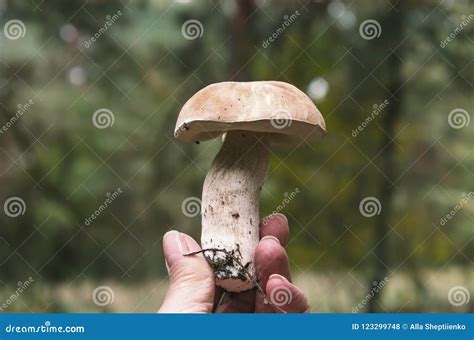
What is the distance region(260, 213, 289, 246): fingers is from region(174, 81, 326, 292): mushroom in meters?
0.18

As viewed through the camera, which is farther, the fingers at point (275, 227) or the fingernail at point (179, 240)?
the fingers at point (275, 227)

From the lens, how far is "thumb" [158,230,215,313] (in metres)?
1.72

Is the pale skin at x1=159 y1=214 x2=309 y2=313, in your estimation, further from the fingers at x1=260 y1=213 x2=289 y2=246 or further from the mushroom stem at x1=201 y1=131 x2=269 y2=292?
the fingers at x1=260 y1=213 x2=289 y2=246

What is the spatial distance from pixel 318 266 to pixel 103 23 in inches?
78.3

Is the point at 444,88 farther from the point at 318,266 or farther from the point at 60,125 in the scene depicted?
the point at 60,125

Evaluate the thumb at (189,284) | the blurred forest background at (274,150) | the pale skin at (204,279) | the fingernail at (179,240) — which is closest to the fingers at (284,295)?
the pale skin at (204,279)

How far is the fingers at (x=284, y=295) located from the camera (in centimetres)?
174

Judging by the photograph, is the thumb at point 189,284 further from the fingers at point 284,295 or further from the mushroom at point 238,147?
the fingers at point 284,295

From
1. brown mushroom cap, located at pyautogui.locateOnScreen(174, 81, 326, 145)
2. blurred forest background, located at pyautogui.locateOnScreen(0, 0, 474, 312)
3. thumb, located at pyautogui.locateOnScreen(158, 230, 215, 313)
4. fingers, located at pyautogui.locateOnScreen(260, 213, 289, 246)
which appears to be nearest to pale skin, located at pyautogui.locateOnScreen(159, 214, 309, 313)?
thumb, located at pyautogui.locateOnScreen(158, 230, 215, 313)

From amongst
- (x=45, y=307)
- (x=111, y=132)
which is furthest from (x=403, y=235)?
(x=45, y=307)

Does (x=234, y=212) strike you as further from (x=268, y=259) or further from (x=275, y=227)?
(x=275, y=227)

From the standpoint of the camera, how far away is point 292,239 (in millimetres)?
3094

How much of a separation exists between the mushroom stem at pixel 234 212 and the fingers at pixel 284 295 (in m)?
0.08

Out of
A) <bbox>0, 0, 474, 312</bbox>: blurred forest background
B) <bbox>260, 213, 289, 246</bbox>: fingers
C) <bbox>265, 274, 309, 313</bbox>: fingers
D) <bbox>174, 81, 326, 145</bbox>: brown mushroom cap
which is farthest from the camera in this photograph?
<bbox>0, 0, 474, 312</bbox>: blurred forest background
